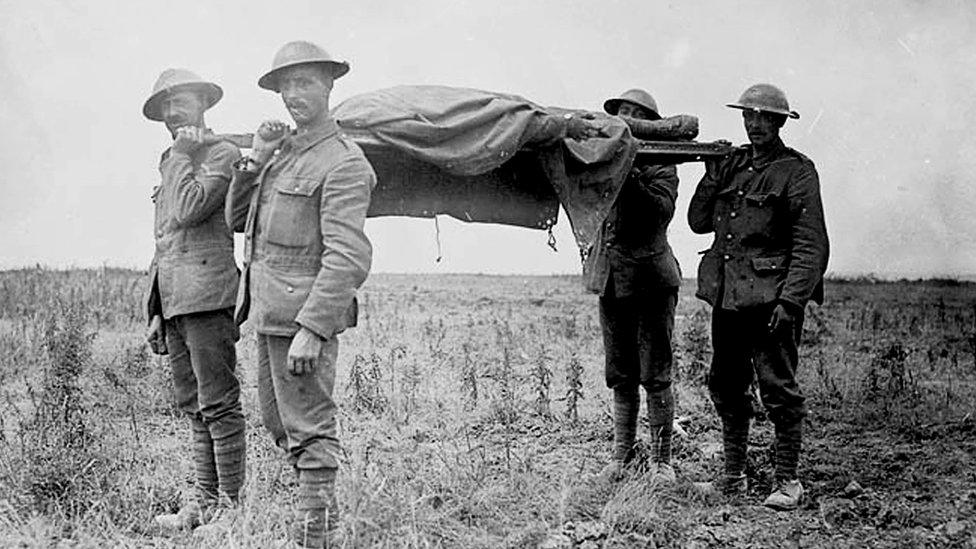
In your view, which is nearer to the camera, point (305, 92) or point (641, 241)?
point (305, 92)

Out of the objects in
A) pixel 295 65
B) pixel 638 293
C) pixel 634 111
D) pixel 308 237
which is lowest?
pixel 638 293

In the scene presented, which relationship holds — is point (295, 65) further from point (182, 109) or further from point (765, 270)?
point (765, 270)

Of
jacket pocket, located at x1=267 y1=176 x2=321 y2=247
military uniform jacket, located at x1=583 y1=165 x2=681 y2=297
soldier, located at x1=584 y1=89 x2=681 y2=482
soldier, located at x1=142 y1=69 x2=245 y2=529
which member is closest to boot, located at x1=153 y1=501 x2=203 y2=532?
soldier, located at x1=142 y1=69 x2=245 y2=529

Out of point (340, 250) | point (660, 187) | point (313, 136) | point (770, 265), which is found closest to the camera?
point (340, 250)

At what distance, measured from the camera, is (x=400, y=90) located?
470 cm

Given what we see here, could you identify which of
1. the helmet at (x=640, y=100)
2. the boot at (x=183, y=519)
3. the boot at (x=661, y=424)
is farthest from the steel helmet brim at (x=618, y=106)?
the boot at (x=183, y=519)

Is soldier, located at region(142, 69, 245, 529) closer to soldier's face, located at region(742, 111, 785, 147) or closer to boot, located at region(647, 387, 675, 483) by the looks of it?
boot, located at region(647, 387, 675, 483)

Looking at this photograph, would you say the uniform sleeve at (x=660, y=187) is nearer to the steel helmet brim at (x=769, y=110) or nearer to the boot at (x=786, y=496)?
the steel helmet brim at (x=769, y=110)

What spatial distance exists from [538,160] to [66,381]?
3.98 meters

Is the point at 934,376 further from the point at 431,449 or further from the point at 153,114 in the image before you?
the point at 153,114

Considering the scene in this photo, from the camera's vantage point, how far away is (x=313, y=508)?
4094 millimetres

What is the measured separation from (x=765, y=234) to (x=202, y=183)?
3.37 meters

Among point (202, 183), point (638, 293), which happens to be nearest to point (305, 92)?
point (202, 183)

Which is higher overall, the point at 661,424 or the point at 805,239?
the point at 805,239
